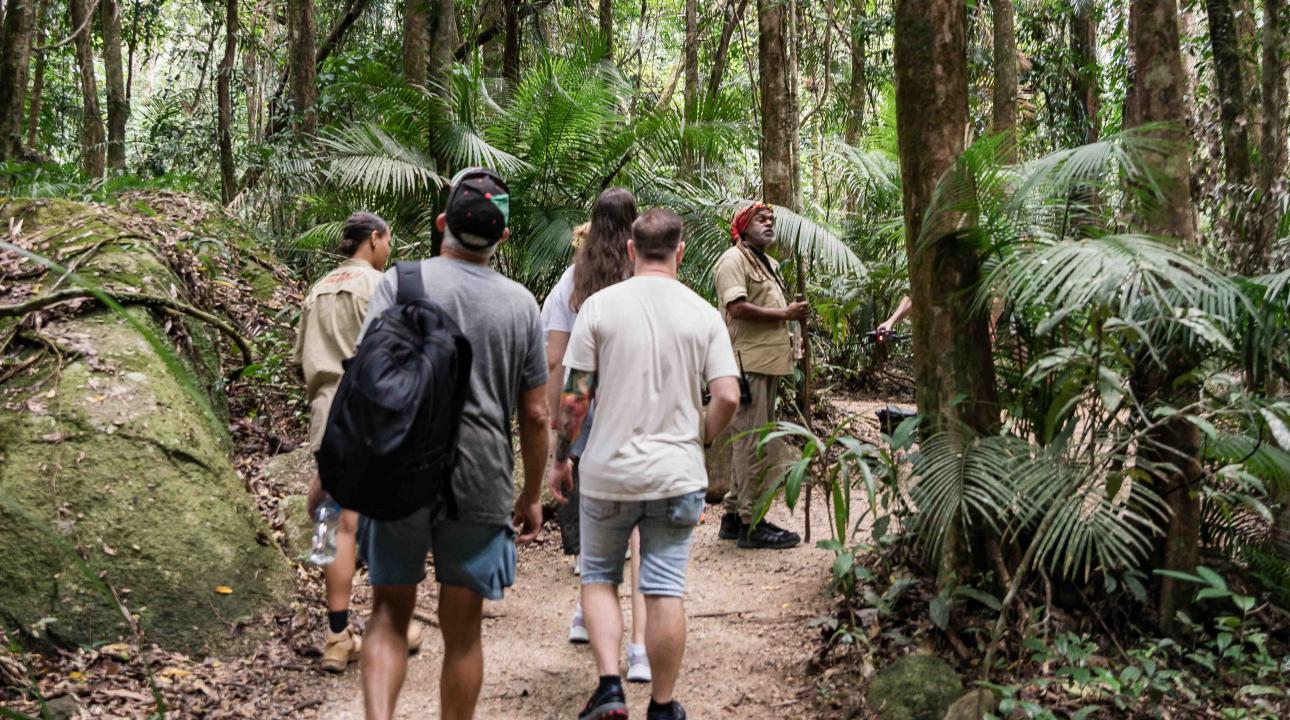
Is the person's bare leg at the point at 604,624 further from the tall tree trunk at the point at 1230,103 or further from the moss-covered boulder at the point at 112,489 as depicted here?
the tall tree trunk at the point at 1230,103

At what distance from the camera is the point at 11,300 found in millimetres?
5969

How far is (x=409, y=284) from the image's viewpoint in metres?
3.34

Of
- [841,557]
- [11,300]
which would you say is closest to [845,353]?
[841,557]

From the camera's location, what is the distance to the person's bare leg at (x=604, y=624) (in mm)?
4043

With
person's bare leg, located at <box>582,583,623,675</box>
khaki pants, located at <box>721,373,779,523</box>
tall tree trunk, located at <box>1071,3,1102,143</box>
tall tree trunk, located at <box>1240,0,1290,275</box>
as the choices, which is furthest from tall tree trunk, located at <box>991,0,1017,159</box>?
person's bare leg, located at <box>582,583,623,675</box>

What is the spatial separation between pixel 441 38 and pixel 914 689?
7720mm

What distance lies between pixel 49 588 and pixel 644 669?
2519mm

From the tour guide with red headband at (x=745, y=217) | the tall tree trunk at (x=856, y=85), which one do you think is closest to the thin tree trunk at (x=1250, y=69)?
the tour guide with red headband at (x=745, y=217)

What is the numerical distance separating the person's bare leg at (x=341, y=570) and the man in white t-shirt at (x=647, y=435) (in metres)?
1.26

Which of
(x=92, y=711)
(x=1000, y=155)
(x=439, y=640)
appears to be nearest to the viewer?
(x=92, y=711)

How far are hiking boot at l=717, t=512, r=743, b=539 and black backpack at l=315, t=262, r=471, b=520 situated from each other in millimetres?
3847

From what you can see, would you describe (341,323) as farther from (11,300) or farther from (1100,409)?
(1100,409)

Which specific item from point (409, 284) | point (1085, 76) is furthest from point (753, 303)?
point (1085, 76)

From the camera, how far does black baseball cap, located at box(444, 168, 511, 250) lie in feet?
11.5
